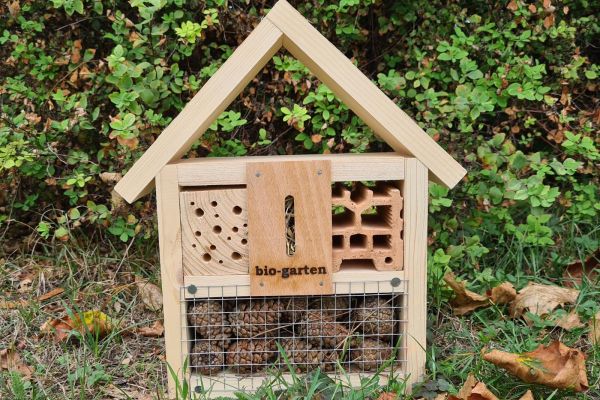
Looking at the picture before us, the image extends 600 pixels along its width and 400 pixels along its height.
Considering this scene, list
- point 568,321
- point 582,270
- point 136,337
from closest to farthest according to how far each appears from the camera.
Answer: point 568,321 → point 136,337 → point 582,270

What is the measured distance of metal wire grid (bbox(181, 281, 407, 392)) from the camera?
1978 mm

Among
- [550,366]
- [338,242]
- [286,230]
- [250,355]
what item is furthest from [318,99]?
[550,366]

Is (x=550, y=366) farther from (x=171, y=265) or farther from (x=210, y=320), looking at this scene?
(x=171, y=265)

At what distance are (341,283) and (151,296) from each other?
0.99 meters

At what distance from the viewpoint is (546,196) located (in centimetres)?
258

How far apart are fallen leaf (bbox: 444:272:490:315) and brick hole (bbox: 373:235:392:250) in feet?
1.50

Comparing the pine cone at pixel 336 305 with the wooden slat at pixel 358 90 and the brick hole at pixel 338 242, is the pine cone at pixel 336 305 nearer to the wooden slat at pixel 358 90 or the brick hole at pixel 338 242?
the brick hole at pixel 338 242

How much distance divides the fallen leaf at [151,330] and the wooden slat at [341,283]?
57 centimetres

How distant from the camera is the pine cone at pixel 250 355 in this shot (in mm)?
2006

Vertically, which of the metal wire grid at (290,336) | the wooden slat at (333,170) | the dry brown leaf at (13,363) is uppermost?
the wooden slat at (333,170)

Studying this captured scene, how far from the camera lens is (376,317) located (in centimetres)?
201

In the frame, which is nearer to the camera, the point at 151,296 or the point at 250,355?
the point at 250,355

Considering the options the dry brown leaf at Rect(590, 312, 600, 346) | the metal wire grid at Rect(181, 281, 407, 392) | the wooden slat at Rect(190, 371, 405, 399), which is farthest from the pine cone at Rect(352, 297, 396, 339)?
the dry brown leaf at Rect(590, 312, 600, 346)

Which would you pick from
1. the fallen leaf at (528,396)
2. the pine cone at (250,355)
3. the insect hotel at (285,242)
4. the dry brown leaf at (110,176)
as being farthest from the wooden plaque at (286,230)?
the dry brown leaf at (110,176)
